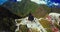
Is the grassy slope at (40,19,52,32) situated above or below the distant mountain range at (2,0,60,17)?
below

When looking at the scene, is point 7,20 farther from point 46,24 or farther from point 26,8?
point 46,24

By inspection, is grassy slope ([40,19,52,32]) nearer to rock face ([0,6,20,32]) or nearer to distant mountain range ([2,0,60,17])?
distant mountain range ([2,0,60,17])

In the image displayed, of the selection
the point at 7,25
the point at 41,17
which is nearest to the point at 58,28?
the point at 41,17

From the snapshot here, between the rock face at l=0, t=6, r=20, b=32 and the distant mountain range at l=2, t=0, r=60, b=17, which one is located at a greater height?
the distant mountain range at l=2, t=0, r=60, b=17

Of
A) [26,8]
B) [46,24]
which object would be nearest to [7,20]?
[26,8]

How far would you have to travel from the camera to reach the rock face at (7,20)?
1.60 meters

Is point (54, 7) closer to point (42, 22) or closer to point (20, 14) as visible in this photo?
point (42, 22)

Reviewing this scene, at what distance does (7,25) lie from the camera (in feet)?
5.24

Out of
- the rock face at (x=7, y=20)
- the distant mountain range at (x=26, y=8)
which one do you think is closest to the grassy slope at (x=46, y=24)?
the distant mountain range at (x=26, y=8)

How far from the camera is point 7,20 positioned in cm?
160

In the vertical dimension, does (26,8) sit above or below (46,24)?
above

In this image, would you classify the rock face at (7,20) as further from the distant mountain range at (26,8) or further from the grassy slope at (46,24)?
the grassy slope at (46,24)

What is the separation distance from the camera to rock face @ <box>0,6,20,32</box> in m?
1.60

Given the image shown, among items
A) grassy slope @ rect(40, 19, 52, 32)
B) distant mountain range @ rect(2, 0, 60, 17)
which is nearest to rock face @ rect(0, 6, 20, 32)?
distant mountain range @ rect(2, 0, 60, 17)
